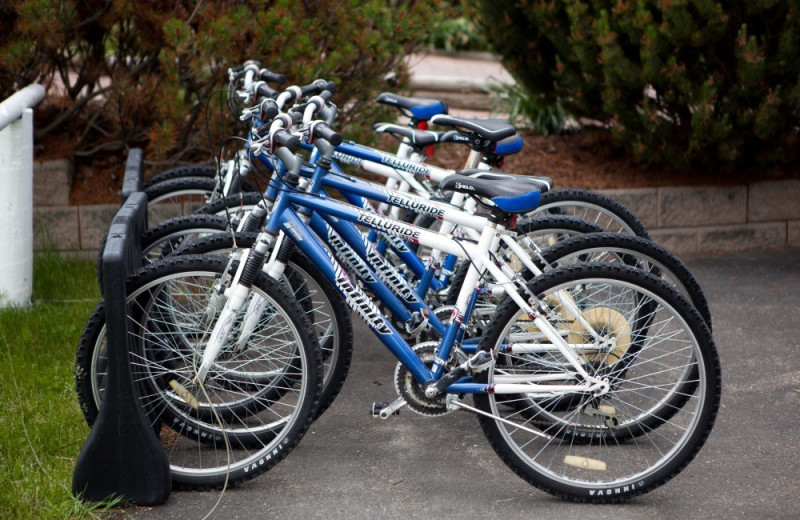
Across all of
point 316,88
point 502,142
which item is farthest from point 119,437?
point 502,142

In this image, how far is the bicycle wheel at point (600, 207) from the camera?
15.3ft

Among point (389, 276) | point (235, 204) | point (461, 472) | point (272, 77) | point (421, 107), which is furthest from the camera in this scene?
point (421, 107)

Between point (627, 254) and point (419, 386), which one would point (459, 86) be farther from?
point (419, 386)

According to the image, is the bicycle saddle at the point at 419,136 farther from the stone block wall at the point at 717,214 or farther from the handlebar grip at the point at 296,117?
the stone block wall at the point at 717,214

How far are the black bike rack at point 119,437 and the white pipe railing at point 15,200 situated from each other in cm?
208

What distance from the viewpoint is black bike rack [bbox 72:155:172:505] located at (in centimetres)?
347

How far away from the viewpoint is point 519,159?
24.5 feet

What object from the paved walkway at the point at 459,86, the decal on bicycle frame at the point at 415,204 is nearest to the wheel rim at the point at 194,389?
the decal on bicycle frame at the point at 415,204

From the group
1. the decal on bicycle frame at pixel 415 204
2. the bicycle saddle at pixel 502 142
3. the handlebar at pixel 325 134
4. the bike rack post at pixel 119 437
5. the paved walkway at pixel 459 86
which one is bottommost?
the paved walkway at pixel 459 86

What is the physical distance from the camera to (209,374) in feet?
12.9

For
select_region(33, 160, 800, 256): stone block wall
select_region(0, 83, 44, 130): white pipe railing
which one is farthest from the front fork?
select_region(33, 160, 800, 256): stone block wall

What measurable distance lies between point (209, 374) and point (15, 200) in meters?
2.21

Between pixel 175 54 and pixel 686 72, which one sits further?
pixel 686 72

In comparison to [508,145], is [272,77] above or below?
above
